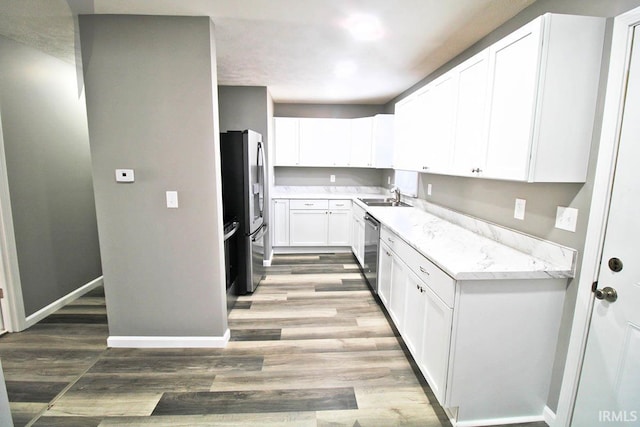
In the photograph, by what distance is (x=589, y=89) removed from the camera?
4.67 feet

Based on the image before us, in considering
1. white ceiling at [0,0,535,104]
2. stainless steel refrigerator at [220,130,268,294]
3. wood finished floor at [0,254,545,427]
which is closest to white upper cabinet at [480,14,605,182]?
white ceiling at [0,0,535,104]

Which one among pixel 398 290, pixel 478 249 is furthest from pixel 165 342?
pixel 478 249

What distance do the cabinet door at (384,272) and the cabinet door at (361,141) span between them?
2.22 metres

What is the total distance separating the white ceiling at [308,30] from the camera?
1.88 meters

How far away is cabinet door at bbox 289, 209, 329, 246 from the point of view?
467cm

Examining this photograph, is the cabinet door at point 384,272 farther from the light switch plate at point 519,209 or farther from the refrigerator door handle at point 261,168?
the refrigerator door handle at point 261,168

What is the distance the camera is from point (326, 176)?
17.1ft

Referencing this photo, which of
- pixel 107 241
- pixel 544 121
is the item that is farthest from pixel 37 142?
pixel 544 121

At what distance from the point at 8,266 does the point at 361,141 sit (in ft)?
14.3

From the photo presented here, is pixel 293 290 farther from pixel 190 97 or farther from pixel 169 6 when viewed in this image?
pixel 169 6

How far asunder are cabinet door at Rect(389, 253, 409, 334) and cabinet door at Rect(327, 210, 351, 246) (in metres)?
2.18

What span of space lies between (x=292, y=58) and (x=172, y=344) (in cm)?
276

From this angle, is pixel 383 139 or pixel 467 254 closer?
pixel 467 254
